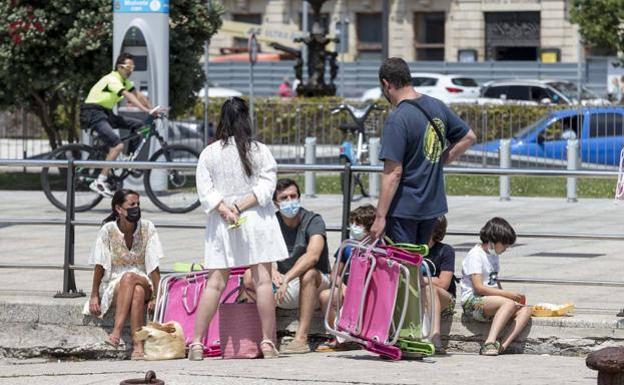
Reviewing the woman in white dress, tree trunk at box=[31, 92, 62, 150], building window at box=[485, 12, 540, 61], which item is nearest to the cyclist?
tree trunk at box=[31, 92, 62, 150]

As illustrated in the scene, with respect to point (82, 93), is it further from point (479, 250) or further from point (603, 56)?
point (603, 56)

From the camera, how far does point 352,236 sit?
33.2 ft

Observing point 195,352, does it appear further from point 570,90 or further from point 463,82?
point 463,82

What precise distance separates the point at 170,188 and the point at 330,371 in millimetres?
7369

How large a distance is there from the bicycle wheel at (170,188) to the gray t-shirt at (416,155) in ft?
21.8

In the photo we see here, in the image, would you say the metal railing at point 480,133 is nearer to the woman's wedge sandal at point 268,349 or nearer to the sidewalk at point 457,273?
the sidewalk at point 457,273

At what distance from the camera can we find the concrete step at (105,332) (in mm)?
9547

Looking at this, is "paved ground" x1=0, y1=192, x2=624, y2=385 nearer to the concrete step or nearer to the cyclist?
the concrete step

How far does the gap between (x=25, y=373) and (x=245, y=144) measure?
73.6 inches

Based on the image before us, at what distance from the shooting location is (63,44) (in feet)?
68.9

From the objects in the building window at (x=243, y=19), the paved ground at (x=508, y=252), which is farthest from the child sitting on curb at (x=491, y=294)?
the building window at (x=243, y=19)

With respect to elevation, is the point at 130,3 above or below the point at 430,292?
above

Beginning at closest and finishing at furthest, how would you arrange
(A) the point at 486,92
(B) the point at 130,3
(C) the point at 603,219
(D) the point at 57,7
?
(C) the point at 603,219 < (B) the point at 130,3 < (D) the point at 57,7 < (A) the point at 486,92

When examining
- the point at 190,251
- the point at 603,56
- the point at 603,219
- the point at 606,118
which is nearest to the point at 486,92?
the point at 603,56
